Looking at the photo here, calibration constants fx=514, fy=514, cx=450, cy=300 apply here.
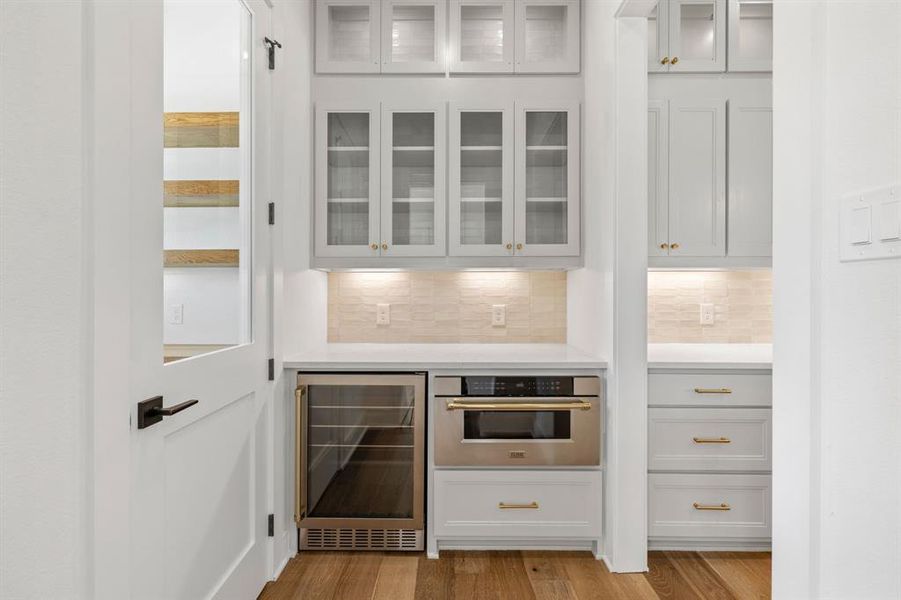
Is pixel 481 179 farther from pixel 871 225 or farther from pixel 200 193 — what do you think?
pixel 871 225

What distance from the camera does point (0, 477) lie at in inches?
31.8

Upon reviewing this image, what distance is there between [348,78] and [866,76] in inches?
90.1

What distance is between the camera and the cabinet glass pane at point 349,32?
2.64 metres

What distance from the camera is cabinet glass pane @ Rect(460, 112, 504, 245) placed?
263cm

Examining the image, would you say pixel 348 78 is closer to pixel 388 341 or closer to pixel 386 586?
pixel 388 341

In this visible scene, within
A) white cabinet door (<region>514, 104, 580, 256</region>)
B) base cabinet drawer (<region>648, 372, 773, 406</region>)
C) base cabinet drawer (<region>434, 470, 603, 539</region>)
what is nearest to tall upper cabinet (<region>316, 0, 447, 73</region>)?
white cabinet door (<region>514, 104, 580, 256</region>)

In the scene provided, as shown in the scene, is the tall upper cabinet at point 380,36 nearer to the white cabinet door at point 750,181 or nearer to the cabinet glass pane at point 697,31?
the cabinet glass pane at point 697,31

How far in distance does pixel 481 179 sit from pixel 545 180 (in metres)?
0.33

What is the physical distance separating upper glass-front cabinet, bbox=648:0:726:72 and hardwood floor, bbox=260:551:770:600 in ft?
7.50

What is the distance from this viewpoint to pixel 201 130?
1533 mm

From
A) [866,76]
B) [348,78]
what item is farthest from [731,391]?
[348,78]

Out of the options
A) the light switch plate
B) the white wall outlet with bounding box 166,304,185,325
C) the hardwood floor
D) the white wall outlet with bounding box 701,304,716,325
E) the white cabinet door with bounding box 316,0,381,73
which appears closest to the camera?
the light switch plate

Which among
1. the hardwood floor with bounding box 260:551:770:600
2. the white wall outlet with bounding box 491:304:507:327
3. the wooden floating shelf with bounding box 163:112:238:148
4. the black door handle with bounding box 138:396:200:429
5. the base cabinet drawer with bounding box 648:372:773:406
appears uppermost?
the wooden floating shelf with bounding box 163:112:238:148

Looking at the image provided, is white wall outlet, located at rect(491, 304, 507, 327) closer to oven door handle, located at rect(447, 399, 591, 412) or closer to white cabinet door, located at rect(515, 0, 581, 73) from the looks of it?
oven door handle, located at rect(447, 399, 591, 412)
